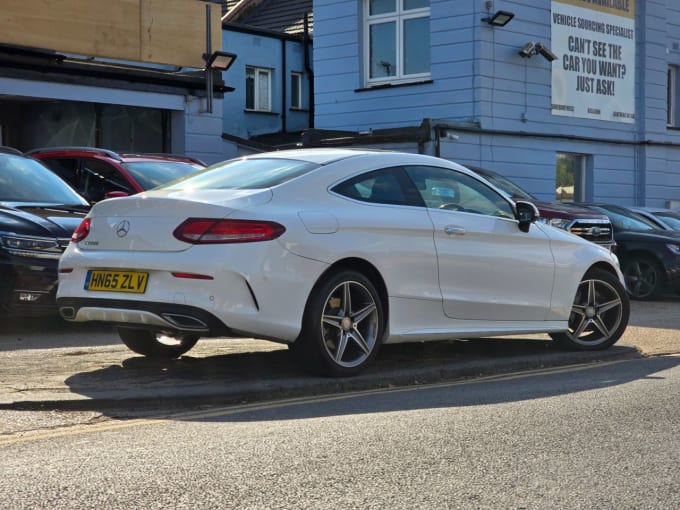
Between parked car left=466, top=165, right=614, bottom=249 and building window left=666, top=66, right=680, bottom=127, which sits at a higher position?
building window left=666, top=66, right=680, bottom=127

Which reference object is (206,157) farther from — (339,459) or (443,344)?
(339,459)

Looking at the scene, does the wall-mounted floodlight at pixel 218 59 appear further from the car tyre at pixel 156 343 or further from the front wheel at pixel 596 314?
the car tyre at pixel 156 343

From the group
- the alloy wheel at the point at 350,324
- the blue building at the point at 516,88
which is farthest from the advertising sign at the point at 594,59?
the alloy wheel at the point at 350,324

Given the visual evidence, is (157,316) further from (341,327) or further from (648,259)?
(648,259)

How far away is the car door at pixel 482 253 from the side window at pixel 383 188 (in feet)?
0.34

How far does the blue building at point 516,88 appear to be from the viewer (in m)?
21.5

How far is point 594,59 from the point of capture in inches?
933

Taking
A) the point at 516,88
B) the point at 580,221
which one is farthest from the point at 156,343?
the point at 516,88

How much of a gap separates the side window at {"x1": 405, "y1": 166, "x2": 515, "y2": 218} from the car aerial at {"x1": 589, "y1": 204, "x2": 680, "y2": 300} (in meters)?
8.26

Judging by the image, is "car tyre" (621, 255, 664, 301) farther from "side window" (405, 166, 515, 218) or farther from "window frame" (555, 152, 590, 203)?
"side window" (405, 166, 515, 218)

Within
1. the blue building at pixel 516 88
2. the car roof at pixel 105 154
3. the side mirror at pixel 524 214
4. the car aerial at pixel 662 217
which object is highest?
the blue building at pixel 516 88

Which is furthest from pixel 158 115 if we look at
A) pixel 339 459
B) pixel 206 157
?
pixel 339 459

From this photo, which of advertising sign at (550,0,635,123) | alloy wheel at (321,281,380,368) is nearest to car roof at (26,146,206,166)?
alloy wheel at (321,281,380,368)

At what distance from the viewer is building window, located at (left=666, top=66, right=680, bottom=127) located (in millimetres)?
27156
